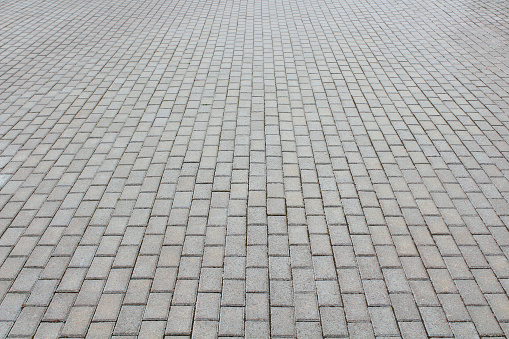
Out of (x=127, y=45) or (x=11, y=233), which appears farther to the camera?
(x=127, y=45)

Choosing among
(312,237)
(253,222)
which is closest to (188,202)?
(253,222)

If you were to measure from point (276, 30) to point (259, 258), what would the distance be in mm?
6331

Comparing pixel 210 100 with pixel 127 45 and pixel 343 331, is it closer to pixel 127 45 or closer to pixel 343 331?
pixel 127 45

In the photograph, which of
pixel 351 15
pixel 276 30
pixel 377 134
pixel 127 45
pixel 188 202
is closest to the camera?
pixel 188 202

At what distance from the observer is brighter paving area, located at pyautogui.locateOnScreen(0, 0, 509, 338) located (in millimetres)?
3068

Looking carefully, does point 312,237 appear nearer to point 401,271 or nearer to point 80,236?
point 401,271

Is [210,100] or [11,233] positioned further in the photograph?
[210,100]

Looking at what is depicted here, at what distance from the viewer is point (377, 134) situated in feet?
16.7

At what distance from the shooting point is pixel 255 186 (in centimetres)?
425

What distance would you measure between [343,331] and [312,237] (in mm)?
948

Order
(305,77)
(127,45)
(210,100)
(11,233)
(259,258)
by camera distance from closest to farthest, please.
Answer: (259,258), (11,233), (210,100), (305,77), (127,45)

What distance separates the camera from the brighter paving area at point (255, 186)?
307cm

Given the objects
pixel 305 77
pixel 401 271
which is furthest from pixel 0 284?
pixel 305 77

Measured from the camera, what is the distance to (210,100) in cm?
591
